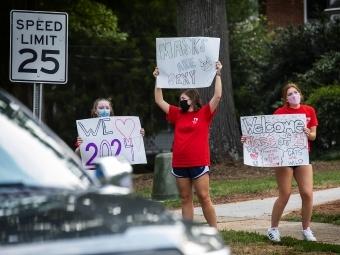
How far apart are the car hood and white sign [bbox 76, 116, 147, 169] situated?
5.79 metres

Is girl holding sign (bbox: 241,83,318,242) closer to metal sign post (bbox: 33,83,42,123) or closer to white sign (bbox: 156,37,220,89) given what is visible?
white sign (bbox: 156,37,220,89)

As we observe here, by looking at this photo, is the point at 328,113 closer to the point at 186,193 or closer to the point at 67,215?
the point at 186,193

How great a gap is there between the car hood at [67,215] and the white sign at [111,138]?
579 cm

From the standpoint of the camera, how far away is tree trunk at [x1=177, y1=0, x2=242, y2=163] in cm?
1920

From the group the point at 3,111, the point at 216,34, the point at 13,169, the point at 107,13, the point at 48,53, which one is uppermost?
the point at 107,13

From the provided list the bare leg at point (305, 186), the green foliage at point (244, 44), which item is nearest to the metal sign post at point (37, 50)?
the bare leg at point (305, 186)

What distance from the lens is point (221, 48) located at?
64.5ft

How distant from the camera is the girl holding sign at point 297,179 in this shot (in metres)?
9.90

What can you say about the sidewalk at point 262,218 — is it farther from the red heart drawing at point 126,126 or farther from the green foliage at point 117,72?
the green foliage at point 117,72

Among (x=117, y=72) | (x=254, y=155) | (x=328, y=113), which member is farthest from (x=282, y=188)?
(x=117, y=72)

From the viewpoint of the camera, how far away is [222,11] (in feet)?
64.6

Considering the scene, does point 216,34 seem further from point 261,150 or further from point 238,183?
point 261,150

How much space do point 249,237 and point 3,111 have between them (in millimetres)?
5807

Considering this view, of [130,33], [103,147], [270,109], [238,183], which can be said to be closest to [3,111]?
[103,147]
